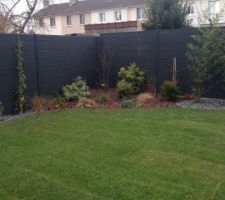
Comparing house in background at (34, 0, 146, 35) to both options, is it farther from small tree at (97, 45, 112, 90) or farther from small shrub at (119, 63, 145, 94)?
small shrub at (119, 63, 145, 94)

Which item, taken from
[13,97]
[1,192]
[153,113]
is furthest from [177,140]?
[13,97]

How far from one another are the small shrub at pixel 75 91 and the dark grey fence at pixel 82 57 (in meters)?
0.32

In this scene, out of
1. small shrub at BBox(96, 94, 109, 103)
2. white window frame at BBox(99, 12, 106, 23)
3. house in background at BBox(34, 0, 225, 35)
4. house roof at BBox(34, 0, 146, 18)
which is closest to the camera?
small shrub at BBox(96, 94, 109, 103)

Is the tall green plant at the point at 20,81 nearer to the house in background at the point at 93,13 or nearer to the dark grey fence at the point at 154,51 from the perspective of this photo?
the dark grey fence at the point at 154,51

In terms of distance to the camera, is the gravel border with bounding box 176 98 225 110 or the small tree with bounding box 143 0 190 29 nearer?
the gravel border with bounding box 176 98 225 110

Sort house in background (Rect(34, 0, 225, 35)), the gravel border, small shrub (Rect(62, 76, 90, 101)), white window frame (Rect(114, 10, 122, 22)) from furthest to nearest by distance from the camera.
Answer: white window frame (Rect(114, 10, 122, 22)) → house in background (Rect(34, 0, 225, 35)) → small shrub (Rect(62, 76, 90, 101)) → the gravel border

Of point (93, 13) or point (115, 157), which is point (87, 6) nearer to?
point (93, 13)

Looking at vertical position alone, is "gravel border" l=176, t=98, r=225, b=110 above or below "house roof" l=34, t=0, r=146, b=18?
below

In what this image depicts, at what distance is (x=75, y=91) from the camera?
31.3ft

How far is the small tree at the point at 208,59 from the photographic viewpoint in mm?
8398

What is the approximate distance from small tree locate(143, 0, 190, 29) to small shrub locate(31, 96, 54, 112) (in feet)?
18.3

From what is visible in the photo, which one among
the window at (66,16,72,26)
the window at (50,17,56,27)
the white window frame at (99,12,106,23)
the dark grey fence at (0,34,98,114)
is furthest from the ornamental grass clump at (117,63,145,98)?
the window at (50,17,56,27)

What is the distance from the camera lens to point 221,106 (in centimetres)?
827

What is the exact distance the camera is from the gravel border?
26.9 feet
